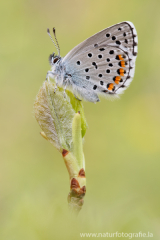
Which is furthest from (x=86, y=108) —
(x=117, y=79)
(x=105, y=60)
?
(x=105, y=60)

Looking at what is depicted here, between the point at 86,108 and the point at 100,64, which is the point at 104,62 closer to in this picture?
the point at 100,64

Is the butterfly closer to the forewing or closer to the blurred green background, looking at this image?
the forewing

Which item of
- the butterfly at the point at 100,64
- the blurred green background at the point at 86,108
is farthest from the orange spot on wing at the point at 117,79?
the blurred green background at the point at 86,108

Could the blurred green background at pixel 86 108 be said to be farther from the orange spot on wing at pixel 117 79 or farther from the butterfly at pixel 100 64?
the orange spot on wing at pixel 117 79

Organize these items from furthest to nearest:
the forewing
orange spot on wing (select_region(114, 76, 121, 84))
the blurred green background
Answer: the blurred green background
orange spot on wing (select_region(114, 76, 121, 84))
the forewing

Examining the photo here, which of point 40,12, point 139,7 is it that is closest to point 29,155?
point 40,12

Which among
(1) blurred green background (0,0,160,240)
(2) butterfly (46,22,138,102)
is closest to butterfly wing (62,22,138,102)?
(2) butterfly (46,22,138,102)
